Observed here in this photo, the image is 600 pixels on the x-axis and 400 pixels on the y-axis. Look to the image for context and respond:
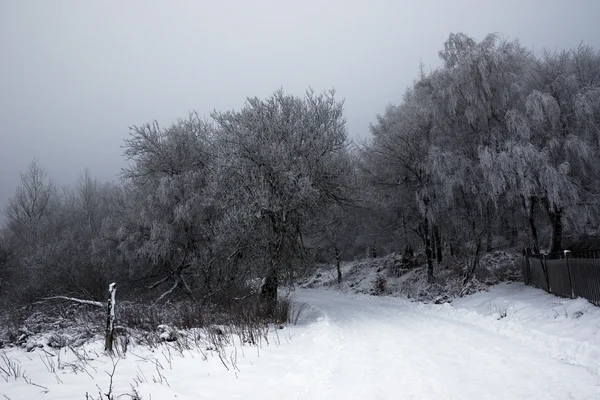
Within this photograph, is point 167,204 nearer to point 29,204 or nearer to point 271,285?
point 271,285

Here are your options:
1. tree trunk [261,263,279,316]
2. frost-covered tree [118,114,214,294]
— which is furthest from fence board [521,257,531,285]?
frost-covered tree [118,114,214,294]

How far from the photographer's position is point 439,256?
2431 centimetres

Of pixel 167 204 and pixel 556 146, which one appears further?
pixel 167 204

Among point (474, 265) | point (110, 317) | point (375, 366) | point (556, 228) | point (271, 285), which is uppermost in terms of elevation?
point (556, 228)

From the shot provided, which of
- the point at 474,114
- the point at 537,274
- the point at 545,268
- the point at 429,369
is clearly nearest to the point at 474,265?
the point at 537,274

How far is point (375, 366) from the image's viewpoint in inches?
283

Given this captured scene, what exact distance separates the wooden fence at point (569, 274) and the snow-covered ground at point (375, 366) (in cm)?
48

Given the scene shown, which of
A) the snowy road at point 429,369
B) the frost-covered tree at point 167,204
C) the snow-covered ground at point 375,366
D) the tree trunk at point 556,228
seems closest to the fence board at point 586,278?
the snow-covered ground at point 375,366

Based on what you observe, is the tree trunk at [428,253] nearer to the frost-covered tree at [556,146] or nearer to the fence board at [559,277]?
the frost-covered tree at [556,146]

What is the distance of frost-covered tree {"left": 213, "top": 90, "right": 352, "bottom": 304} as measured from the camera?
14867 millimetres

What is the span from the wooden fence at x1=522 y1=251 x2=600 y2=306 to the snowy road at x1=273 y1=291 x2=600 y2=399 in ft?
10.0

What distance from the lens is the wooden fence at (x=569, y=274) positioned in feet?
32.4

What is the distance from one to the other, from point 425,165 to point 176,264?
14425 mm

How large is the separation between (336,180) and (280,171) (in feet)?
10.0
